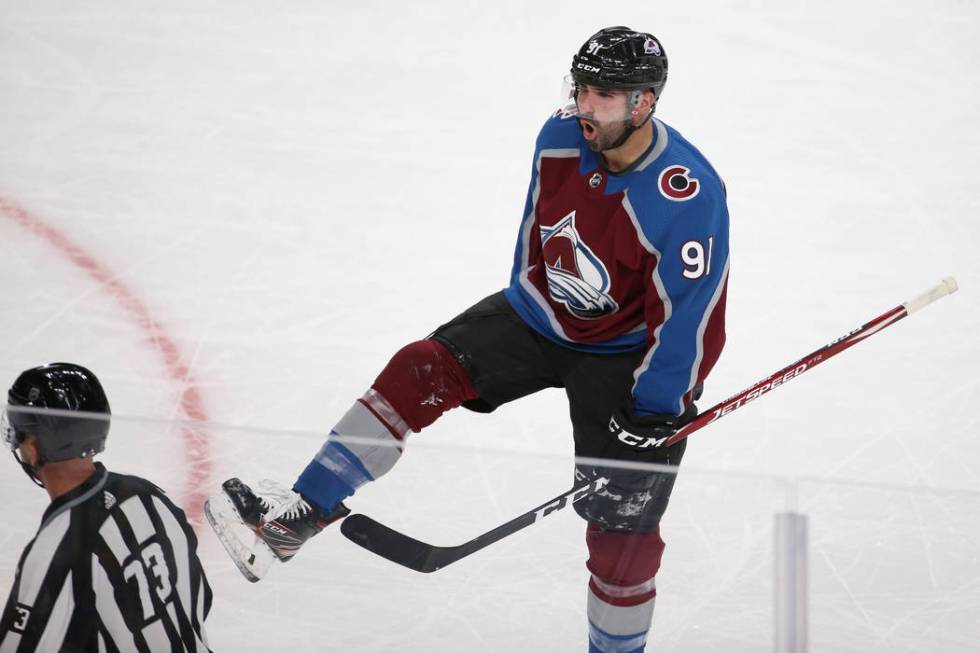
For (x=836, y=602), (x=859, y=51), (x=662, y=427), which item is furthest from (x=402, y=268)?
(x=836, y=602)

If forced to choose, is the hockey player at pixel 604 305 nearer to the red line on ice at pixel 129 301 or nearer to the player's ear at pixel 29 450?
the player's ear at pixel 29 450

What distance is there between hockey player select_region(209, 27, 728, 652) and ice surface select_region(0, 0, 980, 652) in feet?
0.67

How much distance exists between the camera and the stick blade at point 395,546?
6.40 ft

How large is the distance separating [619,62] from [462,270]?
1.67 metres

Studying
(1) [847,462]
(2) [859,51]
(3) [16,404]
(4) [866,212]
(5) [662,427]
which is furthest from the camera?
(2) [859,51]

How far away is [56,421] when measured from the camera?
186cm

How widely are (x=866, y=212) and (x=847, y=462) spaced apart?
46.7 inches

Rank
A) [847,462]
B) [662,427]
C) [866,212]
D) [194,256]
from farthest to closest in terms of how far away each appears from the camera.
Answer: [866,212] → [194,256] → [847,462] → [662,427]

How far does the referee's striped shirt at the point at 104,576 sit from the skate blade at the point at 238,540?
0.05m

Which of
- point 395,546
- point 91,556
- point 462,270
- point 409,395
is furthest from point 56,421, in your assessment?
point 462,270

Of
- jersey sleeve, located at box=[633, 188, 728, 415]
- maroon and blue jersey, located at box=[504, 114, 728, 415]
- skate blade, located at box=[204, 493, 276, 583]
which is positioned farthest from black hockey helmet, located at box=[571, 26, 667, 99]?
skate blade, located at box=[204, 493, 276, 583]

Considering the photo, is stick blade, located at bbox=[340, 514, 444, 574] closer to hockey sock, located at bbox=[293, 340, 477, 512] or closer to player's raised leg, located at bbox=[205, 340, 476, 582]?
player's raised leg, located at bbox=[205, 340, 476, 582]

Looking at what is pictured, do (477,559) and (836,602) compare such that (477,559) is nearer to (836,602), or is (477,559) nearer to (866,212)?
(836,602)

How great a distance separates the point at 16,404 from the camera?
→ 6.67ft
